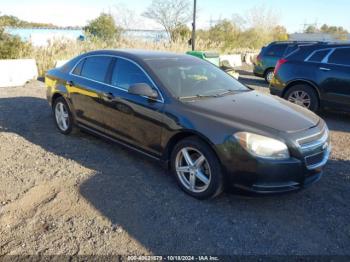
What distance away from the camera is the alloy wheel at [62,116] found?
5.88 meters

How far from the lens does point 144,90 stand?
13.5ft

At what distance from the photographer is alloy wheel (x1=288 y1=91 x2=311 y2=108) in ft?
25.2

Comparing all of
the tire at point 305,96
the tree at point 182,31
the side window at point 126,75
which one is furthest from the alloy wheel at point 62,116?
the tree at point 182,31

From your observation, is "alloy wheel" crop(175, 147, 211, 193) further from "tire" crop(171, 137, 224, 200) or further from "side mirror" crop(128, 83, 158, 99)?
"side mirror" crop(128, 83, 158, 99)

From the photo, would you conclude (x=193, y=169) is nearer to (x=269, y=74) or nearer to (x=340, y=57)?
(x=340, y=57)

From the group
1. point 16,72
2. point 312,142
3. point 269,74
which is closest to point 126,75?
point 312,142

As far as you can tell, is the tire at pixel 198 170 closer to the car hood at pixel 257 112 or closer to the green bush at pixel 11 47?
the car hood at pixel 257 112

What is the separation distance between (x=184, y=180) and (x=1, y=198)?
203cm

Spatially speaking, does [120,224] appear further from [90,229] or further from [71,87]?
[71,87]

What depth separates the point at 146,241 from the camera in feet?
10.2

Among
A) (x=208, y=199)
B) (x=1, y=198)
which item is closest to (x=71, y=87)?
(x=1, y=198)

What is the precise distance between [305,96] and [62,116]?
5155mm

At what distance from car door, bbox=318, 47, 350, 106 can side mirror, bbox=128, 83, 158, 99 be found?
474 centimetres

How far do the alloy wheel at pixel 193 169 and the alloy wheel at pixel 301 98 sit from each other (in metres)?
4.72
